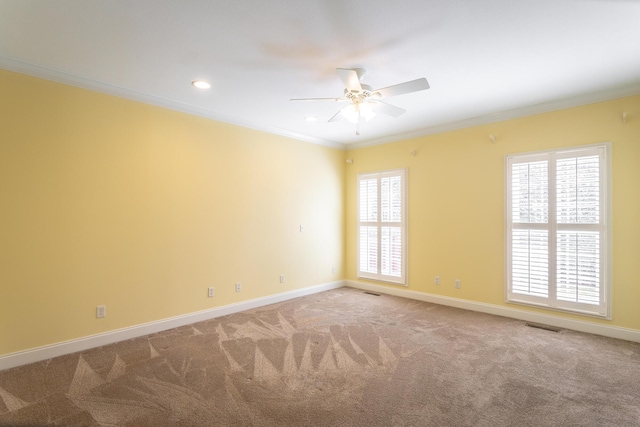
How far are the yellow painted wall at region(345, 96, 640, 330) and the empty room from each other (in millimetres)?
26

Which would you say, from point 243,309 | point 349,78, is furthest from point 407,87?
point 243,309

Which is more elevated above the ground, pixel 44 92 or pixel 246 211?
pixel 44 92

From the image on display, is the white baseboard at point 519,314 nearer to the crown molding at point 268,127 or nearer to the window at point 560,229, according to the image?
the window at point 560,229

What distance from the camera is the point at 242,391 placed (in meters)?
2.51

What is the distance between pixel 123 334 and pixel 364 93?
3.61 m

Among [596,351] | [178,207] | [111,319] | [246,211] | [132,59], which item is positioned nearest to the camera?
[132,59]

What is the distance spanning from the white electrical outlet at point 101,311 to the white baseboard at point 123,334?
0.19 meters

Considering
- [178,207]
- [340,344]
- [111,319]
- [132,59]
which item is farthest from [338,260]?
[132,59]

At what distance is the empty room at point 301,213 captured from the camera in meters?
2.33

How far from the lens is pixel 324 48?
2697 millimetres

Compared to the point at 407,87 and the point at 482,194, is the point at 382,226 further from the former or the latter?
the point at 407,87

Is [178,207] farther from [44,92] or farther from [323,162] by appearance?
[323,162]

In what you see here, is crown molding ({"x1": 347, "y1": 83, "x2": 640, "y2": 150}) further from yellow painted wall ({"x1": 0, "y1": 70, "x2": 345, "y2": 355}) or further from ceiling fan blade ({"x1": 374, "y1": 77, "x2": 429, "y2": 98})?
ceiling fan blade ({"x1": 374, "y1": 77, "x2": 429, "y2": 98})

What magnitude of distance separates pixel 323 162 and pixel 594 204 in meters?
3.90
